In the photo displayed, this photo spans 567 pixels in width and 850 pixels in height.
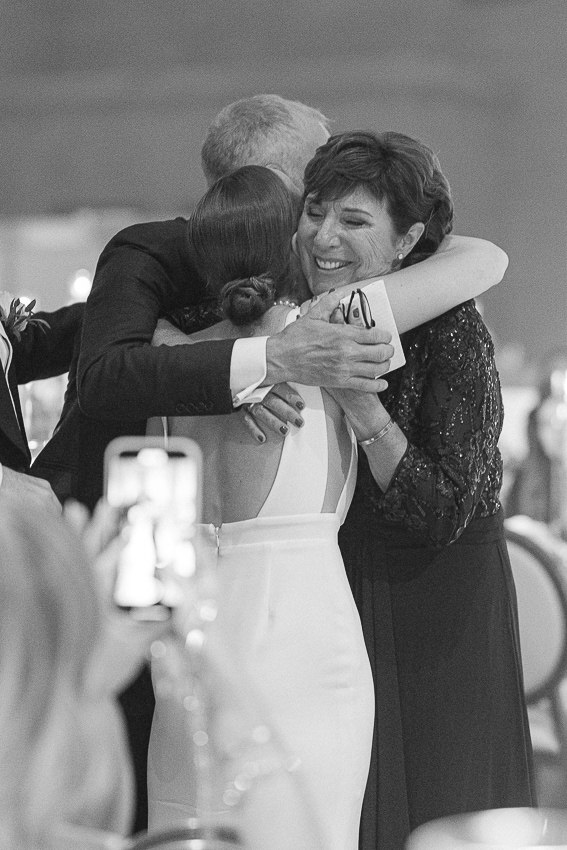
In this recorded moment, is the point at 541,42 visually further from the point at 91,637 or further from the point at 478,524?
the point at 91,637

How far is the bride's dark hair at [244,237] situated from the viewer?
159 centimetres

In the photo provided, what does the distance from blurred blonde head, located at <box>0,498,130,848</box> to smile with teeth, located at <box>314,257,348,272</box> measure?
1114 millimetres

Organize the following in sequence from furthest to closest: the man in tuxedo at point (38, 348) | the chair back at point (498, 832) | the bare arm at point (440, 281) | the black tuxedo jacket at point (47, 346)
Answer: the black tuxedo jacket at point (47, 346)
the man in tuxedo at point (38, 348)
the bare arm at point (440, 281)
the chair back at point (498, 832)

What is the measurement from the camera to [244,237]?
62.6 inches

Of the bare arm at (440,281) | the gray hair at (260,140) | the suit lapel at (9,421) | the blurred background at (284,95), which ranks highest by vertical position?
the blurred background at (284,95)

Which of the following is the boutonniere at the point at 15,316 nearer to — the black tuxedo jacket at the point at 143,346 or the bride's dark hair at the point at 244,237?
the black tuxedo jacket at the point at 143,346

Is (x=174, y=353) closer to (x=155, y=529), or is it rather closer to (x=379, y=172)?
(x=155, y=529)

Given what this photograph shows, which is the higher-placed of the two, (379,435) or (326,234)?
(326,234)

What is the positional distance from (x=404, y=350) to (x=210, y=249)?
411 millimetres

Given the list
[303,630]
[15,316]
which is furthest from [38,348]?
[303,630]

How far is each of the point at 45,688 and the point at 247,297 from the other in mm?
948

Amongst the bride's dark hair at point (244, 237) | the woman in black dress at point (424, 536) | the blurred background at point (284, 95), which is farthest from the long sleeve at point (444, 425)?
the blurred background at point (284, 95)

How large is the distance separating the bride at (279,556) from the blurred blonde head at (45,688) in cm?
85

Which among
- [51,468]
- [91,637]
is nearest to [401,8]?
[51,468]
